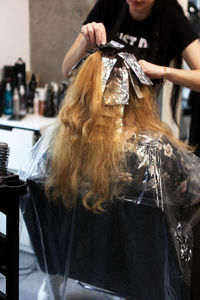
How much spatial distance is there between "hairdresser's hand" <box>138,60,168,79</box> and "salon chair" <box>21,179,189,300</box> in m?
0.49

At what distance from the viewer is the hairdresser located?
1.55 metres

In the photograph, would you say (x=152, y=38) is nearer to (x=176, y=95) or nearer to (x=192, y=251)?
(x=176, y=95)

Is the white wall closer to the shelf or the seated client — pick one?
the shelf

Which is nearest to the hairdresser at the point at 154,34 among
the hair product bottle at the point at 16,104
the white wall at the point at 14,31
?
the hair product bottle at the point at 16,104

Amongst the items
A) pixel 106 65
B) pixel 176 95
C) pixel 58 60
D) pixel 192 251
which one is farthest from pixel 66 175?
pixel 58 60

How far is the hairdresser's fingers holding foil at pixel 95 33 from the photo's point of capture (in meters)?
1.37

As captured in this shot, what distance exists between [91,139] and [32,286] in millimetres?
1092

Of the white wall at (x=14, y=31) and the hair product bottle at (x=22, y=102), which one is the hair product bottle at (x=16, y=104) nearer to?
the hair product bottle at (x=22, y=102)

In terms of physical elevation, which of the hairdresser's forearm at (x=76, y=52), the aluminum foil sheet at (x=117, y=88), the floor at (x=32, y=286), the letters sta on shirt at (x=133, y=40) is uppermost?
the letters sta on shirt at (x=133, y=40)

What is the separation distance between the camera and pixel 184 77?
1.51 metres

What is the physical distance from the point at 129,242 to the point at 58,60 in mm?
1906

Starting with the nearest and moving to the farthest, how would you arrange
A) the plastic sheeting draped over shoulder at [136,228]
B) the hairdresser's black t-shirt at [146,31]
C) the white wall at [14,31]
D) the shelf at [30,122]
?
the plastic sheeting draped over shoulder at [136,228] < the hairdresser's black t-shirt at [146,31] < the shelf at [30,122] < the white wall at [14,31]

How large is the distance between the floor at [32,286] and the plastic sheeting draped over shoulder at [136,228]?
1.73 feet

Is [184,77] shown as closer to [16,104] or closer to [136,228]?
[136,228]
